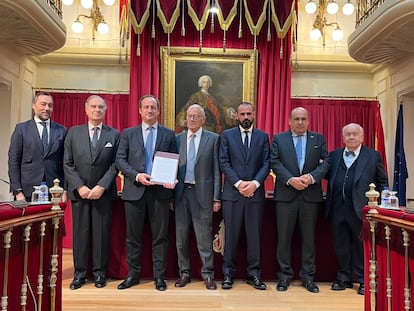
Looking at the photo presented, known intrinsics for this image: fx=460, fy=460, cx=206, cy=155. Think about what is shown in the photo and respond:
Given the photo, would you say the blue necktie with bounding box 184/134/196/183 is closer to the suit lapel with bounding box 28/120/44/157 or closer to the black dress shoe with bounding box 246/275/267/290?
the black dress shoe with bounding box 246/275/267/290

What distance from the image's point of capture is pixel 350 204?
4.10m

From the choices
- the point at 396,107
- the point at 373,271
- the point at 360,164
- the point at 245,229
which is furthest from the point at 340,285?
the point at 396,107

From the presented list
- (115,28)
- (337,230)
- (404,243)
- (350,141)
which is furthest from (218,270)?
(115,28)

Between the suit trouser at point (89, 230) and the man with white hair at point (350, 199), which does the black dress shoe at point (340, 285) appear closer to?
the man with white hair at point (350, 199)

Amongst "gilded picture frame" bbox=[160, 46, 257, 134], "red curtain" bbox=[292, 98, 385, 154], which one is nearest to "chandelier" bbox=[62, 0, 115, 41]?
"gilded picture frame" bbox=[160, 46, 257, 134]

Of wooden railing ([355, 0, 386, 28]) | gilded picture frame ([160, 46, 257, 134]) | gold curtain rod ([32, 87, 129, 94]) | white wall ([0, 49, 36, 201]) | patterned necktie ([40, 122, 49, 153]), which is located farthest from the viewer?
gold curtain rod ([32, 87, 129, 94])

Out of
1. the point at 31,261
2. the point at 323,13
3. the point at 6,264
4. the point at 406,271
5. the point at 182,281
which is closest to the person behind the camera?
the point at 6,264

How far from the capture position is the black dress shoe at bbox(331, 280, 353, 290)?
4109 millimetres

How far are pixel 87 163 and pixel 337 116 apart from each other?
487 centimetres

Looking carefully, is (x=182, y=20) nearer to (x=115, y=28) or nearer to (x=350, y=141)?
(x=115, y=28)

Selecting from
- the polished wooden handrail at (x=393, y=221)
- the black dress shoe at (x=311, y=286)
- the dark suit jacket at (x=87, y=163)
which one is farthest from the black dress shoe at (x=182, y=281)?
the polished wooden handrail at (x=393, y=221)

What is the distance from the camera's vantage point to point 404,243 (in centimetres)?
240

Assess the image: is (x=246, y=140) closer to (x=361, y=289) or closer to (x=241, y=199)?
(x=241, y=199)

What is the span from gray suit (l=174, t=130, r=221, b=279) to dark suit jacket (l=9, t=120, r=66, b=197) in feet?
3.86
